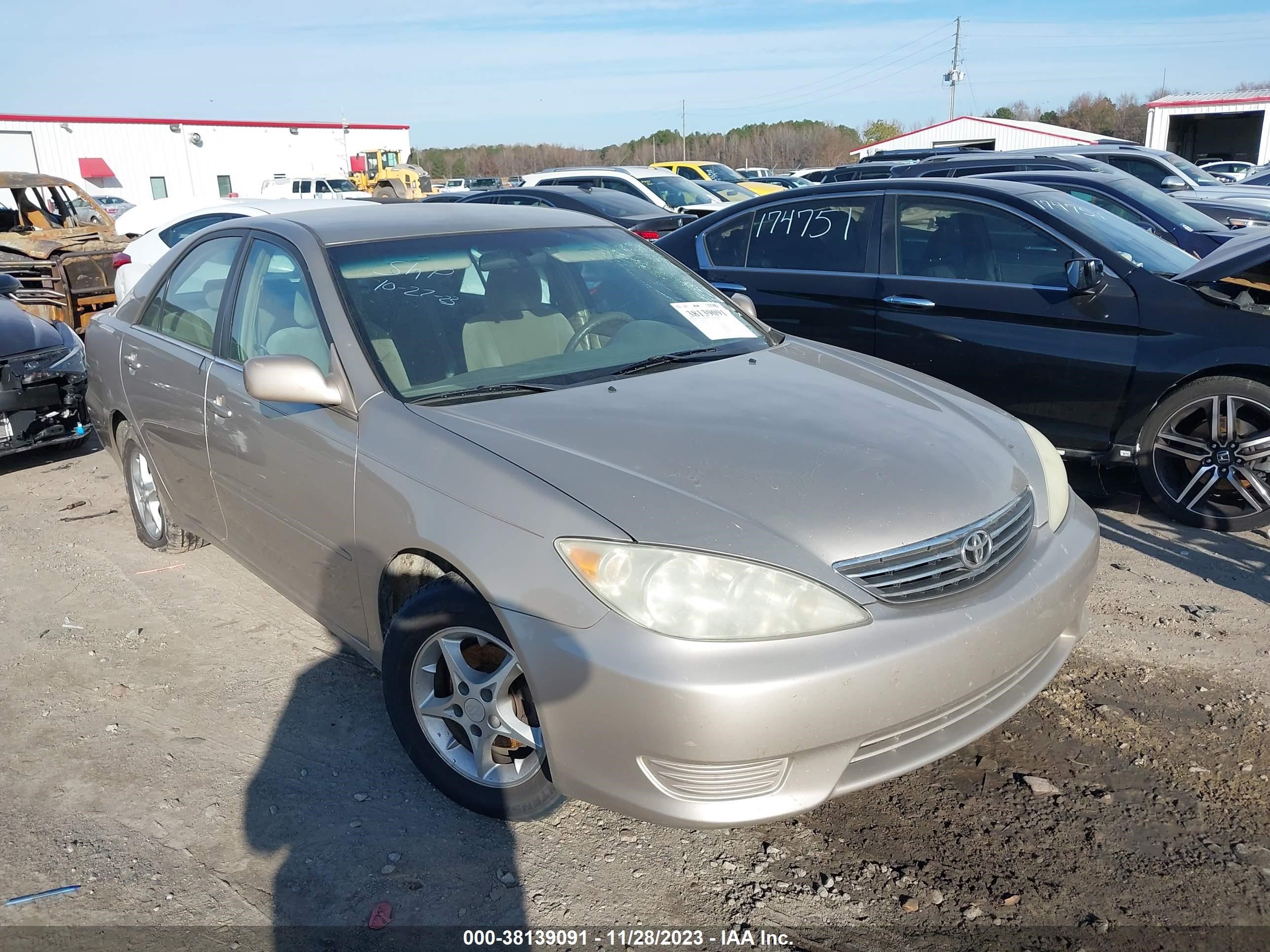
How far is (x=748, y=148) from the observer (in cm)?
8331

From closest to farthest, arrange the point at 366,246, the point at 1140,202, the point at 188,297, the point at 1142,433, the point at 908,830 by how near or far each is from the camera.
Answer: the point at 908,830, the point at 366,246, the point at 188,297, the point at 1142,433, the point at 1140,202

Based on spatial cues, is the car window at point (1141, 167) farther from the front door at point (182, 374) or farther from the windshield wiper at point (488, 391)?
the windshield wiper at point (488, 391)

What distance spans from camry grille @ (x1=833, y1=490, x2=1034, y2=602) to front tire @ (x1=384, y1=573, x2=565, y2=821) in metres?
0.93

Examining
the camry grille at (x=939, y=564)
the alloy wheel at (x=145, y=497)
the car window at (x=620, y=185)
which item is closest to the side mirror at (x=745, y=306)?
the camry grille at (x=939, y=564)

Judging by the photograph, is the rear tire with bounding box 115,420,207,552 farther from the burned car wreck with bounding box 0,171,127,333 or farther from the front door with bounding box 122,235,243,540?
the burned car wreck with bounding box 0,171,127,333

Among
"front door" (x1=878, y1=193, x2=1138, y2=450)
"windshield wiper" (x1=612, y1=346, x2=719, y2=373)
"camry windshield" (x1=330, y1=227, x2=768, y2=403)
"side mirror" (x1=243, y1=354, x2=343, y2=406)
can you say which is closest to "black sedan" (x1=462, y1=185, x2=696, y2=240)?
"front door" (x1=878, y1=193, x2=1138, y2=450)

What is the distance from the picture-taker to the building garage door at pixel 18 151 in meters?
42.4

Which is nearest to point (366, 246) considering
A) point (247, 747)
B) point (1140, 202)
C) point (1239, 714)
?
point (247, 747)

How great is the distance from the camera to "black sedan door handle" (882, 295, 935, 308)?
18.0 ft

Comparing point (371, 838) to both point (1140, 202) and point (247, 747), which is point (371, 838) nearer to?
point (247, 747)

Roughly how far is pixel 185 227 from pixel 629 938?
27.1 ft

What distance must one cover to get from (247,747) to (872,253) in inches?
170

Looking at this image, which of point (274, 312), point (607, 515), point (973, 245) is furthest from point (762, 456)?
point (973, 245)

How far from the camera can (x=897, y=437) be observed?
9.37 feet
